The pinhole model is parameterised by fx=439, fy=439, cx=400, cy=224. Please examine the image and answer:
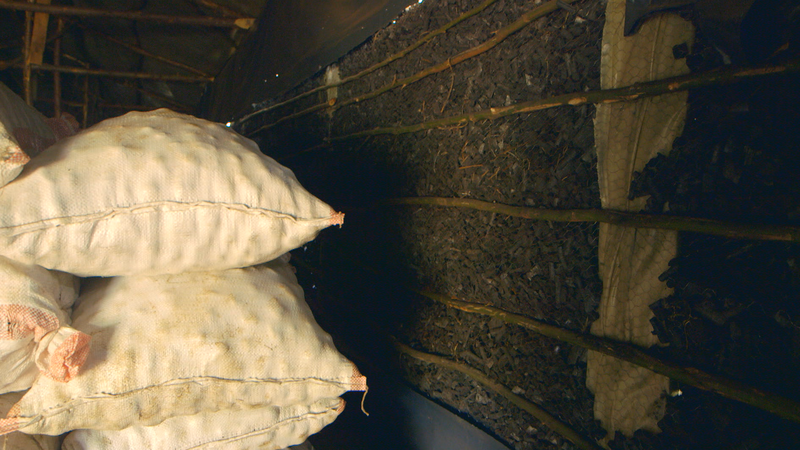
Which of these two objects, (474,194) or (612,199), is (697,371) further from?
(474,194)

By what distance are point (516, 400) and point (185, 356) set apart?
75 cm

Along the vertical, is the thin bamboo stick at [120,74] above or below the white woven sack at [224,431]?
above

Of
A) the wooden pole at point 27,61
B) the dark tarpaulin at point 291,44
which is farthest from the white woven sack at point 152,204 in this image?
the wooden pole at point 27,61

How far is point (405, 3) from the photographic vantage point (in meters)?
1.46

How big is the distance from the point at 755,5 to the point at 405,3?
104cm

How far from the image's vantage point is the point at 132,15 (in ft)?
8.53

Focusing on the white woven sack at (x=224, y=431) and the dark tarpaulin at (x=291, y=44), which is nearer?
the white woven sack at (x=224, y=431)

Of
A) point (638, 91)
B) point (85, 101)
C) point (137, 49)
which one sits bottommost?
point (638, 91)

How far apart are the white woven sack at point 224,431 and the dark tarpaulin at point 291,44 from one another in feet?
4.20

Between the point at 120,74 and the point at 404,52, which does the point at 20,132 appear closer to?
the point at 404,52

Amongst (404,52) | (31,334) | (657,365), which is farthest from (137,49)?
(657,365)

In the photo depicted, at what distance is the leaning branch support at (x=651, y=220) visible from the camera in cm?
64

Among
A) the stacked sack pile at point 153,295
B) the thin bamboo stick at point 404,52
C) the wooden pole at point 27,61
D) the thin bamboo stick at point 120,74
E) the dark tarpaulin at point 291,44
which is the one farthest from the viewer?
the thin bamboo stick at point 120,74

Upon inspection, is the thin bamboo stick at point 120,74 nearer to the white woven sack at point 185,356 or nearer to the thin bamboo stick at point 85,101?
the thin bamboo stick at point 85,101
